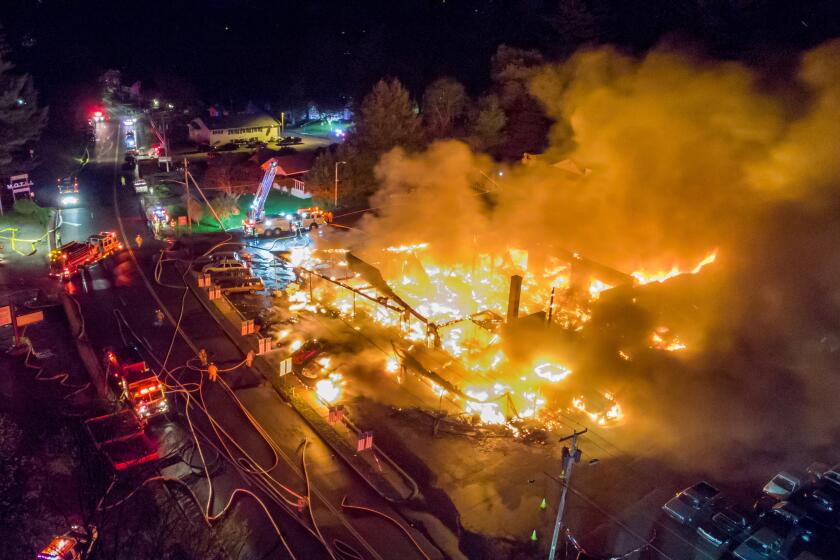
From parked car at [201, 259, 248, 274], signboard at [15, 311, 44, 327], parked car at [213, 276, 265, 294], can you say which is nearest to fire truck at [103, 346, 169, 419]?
signboard at [15, 311, 44, 327]

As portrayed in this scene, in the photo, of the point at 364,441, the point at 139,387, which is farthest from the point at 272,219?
the point at 364,441

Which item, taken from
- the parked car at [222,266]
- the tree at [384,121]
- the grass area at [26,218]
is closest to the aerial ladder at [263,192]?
the parked car at [222,266]

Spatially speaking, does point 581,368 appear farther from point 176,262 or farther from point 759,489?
point 176,262

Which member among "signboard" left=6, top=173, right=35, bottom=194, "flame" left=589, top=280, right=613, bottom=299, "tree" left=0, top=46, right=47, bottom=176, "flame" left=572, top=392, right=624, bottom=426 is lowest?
"flame" left=572, top=392, right=624, bottom=426

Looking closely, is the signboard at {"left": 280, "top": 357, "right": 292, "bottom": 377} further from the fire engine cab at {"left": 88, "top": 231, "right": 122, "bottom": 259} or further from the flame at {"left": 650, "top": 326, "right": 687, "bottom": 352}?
the fire engine cab at {"left": 88, "top": 231, "right": 122, "bottom": 259}

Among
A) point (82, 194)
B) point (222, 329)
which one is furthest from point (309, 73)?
point (222, 329)
